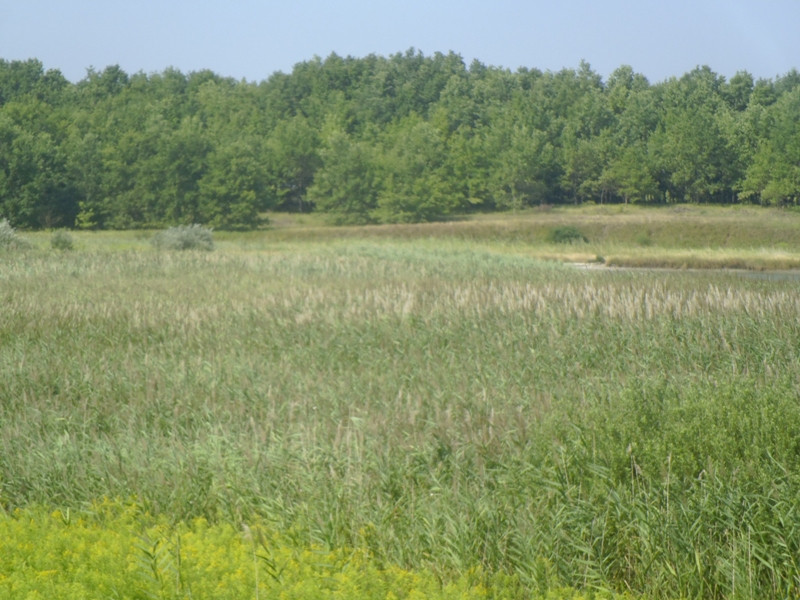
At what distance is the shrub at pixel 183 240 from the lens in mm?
36969

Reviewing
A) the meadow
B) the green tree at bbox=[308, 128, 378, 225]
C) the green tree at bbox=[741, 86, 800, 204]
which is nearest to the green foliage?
the meadow

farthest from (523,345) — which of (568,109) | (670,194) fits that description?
(568,109)

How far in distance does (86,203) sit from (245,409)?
61380 millimetres

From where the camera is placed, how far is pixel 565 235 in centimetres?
5219

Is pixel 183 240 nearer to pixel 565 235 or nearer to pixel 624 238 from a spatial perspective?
pixel 565 235

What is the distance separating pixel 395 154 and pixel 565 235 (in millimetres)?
27844

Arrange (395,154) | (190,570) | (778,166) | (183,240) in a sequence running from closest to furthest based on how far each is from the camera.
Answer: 1. (190,570)
2. (183,240)
3. (778,166)
4. (395,154)

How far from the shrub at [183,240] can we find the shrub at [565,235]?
20.6 metres

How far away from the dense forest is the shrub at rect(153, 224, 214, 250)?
28233mm

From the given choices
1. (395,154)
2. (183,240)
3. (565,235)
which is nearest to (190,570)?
(183,240)

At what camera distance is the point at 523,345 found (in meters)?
12.4

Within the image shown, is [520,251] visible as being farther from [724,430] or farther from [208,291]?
[724,430]

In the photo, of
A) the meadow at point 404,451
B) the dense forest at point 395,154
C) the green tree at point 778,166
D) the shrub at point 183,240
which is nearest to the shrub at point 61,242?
the shrub at point 183,240

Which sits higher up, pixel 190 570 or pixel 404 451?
pixel 190 570
